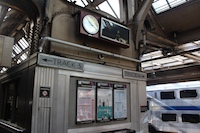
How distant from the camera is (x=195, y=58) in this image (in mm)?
7711

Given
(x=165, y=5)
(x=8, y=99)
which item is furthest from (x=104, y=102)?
(x=165, y=5)

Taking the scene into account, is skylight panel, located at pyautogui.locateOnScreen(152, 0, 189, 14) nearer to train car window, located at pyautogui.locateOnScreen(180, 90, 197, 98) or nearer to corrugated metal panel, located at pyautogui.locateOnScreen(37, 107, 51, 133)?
train car window, located at pyautogui.locateOnScreen(180, 90, 197, 98)

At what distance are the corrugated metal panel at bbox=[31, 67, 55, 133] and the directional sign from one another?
10 cm

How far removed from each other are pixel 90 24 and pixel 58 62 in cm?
100

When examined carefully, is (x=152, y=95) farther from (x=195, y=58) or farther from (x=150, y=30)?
(x=150, y=30)

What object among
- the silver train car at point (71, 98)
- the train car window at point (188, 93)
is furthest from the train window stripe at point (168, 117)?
the silver train car at point (71, 98)

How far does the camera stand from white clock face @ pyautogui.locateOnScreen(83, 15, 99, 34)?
11.1ft

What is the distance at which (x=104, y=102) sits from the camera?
137 inches

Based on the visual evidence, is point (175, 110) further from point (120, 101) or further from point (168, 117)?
point (120, 101)

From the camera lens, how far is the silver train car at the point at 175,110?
6.43 m

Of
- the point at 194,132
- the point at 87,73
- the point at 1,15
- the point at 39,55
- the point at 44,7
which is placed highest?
the point at 1,15

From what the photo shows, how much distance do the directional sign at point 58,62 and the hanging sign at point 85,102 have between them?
0.96ft

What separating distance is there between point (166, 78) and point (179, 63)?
972mm

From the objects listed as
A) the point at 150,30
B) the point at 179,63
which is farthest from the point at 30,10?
the point at 179,63
